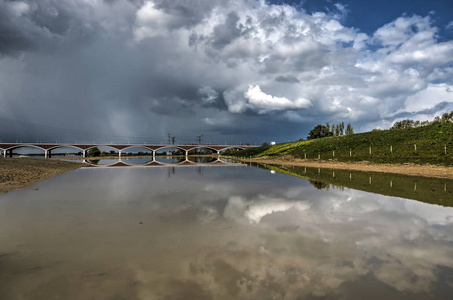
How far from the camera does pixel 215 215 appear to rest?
33.8 ft

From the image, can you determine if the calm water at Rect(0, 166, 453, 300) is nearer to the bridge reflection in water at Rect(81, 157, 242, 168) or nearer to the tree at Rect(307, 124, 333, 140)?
the bridge reflection in water at Rect(81, 157, 242, 168)

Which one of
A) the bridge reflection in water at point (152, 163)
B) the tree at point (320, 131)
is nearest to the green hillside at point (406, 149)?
the bridge reflection in water at point (152, 163)

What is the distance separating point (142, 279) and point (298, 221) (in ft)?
21.6

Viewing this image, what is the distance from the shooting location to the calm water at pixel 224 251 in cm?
484

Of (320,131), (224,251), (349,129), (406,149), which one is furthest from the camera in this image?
(349,129)

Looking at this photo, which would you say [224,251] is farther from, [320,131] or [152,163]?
[320,131]

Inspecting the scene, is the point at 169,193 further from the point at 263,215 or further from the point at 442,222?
the point at 442,222

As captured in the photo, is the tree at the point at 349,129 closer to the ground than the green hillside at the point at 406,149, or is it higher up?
higher up

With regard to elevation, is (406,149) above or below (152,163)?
above

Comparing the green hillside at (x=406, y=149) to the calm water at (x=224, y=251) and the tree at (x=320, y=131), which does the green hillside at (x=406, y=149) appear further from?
the tree at (x=320, y=131)

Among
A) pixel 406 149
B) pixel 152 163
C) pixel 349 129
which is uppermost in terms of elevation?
pixel 349 129

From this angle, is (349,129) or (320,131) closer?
(320,131)

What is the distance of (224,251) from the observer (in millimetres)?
6598

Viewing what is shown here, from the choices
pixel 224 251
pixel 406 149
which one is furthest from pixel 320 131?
pixel 224 251
